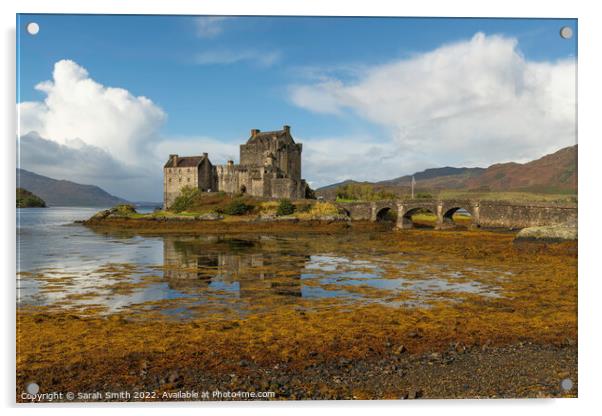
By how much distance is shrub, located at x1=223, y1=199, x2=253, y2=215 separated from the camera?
44.6 metres

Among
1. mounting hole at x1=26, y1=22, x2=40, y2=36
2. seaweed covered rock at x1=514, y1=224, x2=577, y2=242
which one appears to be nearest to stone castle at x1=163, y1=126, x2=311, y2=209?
seaweed covered rock at x1=514, y1=224, x2=577, y2=242

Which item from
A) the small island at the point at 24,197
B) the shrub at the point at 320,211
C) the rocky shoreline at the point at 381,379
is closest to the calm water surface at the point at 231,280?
the small island at the point at 24,197

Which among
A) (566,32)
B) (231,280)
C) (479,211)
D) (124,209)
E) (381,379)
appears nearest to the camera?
(381,379)

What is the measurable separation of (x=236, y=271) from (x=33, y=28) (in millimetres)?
9479

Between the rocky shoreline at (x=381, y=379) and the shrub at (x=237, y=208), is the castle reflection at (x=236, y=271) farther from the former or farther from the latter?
the shrub at (x=237, y=208)

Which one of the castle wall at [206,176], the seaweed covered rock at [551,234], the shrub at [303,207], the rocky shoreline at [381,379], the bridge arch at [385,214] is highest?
the castle wall at [206,176]

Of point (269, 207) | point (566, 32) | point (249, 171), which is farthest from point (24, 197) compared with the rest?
point (249, 171)

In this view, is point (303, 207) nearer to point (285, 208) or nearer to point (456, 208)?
point (285, 208)

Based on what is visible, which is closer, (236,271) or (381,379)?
(381,379)

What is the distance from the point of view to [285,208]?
44.2 meters

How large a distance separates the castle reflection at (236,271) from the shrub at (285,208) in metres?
22.6

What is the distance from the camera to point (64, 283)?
36.7ft

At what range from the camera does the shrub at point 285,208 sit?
4385 centimetres

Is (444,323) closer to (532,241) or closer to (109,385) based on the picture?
(109,385)
